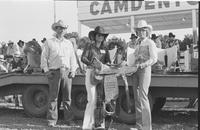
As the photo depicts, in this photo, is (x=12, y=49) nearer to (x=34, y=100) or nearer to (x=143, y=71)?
(x=34, y=100)

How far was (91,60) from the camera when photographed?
545 cm

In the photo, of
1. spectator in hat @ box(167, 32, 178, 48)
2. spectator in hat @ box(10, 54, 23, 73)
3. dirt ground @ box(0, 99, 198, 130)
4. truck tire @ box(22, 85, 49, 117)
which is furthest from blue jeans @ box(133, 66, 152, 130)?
spectator in hat @ box(10, 54, 23, 73)

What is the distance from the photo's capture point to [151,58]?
5.29 metres

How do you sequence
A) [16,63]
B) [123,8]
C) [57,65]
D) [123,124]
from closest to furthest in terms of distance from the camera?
[57,65] → [123,124] → [16,63] → [123,8]

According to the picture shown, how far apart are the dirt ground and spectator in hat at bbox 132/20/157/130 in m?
0.84

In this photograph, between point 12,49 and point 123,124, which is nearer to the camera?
point 123,124

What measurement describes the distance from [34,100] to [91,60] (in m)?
2.56

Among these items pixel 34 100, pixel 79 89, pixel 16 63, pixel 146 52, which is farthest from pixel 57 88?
pixel 16 63

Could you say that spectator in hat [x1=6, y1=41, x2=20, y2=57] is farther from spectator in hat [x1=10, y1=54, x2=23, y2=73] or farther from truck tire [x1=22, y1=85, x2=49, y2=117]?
truck tire [x1=22, y1=85, x2=49, y2=117]

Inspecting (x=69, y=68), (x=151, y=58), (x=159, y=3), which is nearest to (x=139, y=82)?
(x=151, y=58)

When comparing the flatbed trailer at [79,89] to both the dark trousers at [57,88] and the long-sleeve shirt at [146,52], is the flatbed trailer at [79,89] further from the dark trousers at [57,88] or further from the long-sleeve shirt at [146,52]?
the long-sleeve shirt at [146,52]

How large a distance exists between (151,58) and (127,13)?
21.8 feet

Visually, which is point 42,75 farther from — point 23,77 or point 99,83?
point 99,83

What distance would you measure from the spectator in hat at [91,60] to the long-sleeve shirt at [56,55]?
0.72 m
